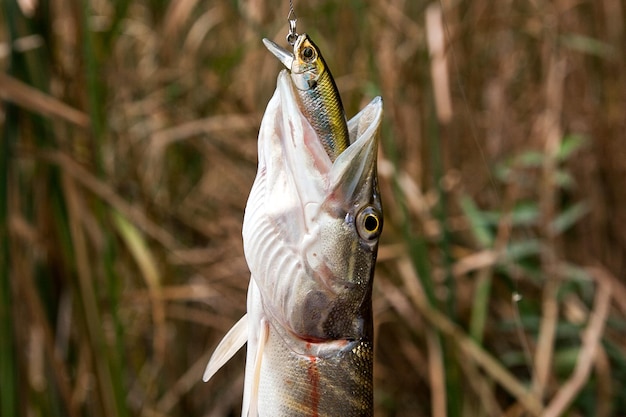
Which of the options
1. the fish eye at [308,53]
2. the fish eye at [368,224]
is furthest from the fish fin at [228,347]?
the fish eye at [308,53]

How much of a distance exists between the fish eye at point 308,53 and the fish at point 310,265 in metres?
0.03

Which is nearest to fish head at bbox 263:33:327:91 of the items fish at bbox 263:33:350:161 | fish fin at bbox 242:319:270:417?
fish at bbox 263:33:350:161

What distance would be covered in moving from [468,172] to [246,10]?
2.60ft

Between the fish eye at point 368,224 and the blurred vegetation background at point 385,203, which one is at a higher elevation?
the fish eye at point 368,224

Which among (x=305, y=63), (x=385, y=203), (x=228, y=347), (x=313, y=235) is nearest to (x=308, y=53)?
(x=305, y=63)

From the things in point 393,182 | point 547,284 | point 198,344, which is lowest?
point 198,344

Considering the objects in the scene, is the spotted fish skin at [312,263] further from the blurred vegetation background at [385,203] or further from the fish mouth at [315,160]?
the blurred vegetation background at [385,203]

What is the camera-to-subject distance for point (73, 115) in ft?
3.61

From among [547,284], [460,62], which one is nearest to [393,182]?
[547,284]

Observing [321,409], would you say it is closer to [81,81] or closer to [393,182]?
[393,182]

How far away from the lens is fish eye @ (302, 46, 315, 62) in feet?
2.00

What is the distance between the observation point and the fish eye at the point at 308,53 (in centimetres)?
61

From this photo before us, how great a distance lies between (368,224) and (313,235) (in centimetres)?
5

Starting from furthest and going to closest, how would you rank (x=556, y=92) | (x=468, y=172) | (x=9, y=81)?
(x=468, y=172) < (x=556, y=92) < (x=9, y=81)
